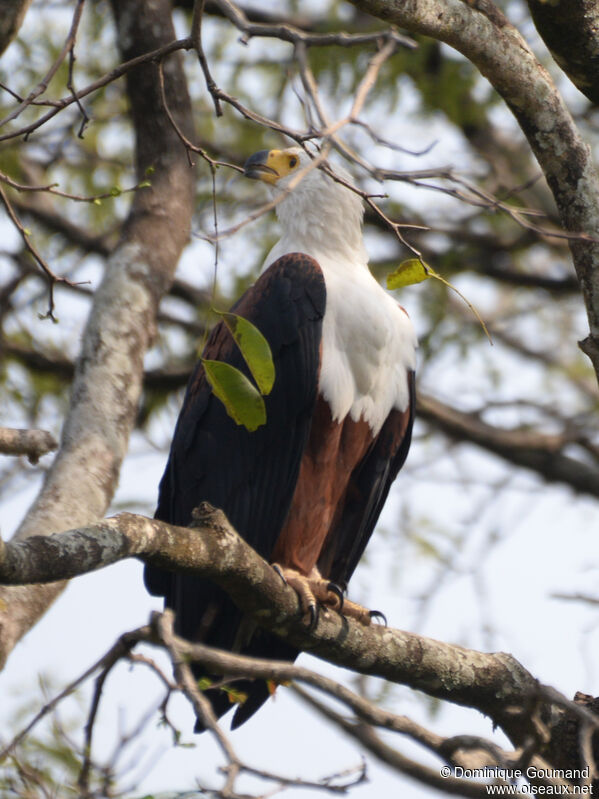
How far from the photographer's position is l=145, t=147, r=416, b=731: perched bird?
11.6 ft

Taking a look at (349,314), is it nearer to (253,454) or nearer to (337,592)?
(253,454)

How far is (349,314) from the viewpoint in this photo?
144 inches

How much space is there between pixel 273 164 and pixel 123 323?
0.88 meters

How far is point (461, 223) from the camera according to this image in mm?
6727

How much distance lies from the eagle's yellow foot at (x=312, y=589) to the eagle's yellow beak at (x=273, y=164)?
1581 mm

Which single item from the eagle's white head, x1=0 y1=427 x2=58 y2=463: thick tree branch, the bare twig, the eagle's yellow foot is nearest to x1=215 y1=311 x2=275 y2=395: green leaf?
x1=0 y1=427 x2=58 y2=463: thick tree branch

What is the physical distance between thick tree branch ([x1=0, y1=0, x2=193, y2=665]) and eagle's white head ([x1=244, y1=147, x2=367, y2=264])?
16.5 inches

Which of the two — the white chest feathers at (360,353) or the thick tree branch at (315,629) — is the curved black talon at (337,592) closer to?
the thick tree branch at (315,629)

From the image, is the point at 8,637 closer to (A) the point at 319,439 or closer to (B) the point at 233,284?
(A) the point at 319,439

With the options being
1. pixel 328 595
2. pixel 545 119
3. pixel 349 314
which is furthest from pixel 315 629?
pixel 545 119

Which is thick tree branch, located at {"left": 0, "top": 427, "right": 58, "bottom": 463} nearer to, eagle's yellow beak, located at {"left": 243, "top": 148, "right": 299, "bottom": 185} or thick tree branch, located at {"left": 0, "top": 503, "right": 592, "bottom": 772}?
thick tree branch, located at {"left": 0, "top": 503, "right": 592, "bottom": 772}

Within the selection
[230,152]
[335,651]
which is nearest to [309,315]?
[335,651]

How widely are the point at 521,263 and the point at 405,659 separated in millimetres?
5071

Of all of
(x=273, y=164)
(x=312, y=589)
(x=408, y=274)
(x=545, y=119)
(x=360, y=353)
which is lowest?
(x=312, y=589)
